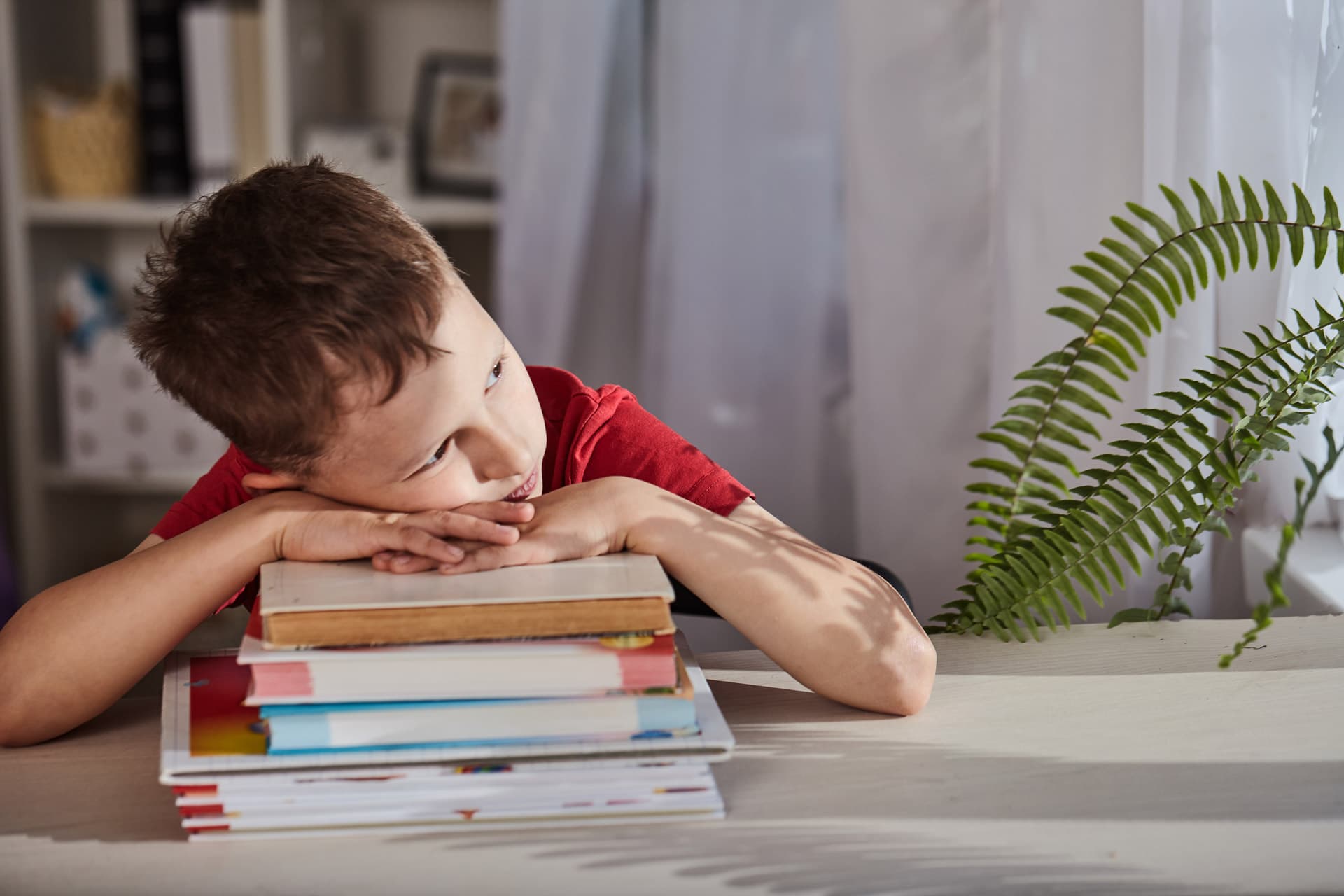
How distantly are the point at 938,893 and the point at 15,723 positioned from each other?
52cm

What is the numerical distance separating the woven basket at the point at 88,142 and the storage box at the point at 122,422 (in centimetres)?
28

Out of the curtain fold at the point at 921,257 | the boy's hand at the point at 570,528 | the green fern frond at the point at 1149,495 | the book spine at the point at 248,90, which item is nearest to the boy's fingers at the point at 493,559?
the boy's hand at the point at 570,528

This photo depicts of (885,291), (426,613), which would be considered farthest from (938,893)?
(885,291)

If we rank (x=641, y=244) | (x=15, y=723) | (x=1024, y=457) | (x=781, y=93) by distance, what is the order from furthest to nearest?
(x=641, y=244) → (x=781, y=93) → (x=1024, y=457) → (x=15, y=723)

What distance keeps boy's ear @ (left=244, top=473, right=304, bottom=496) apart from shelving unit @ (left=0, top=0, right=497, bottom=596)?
57.8 inches

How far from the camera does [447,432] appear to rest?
0.71m

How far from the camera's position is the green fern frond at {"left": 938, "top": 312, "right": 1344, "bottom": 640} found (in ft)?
2.54

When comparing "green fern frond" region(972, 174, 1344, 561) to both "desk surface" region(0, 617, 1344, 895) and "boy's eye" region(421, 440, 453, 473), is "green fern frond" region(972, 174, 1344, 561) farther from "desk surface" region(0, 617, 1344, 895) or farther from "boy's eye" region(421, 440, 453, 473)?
"boy's eye" region(421, 440, 453, 473)

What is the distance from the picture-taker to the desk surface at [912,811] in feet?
1.82

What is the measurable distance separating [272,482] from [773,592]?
329 millimetres

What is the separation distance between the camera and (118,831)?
23.8 inches

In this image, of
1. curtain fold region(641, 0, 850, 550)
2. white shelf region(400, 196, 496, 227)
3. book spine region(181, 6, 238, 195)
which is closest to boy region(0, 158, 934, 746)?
curtain fold region(641, 0, 850, 550)

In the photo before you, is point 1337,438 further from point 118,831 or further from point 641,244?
point 641,244

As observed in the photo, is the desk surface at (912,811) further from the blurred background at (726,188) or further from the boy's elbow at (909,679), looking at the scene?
the blurred background at (726,188)
